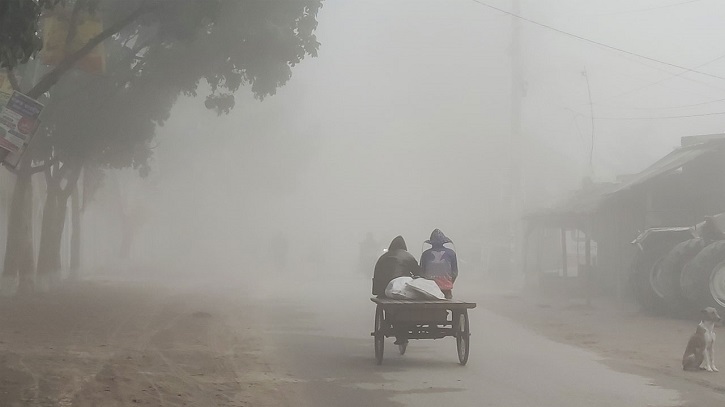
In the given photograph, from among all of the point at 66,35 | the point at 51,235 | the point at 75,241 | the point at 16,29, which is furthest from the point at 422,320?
the point at 75,241

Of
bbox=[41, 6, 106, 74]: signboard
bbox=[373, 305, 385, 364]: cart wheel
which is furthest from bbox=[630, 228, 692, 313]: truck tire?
bbox=[41, 6, 106, 74]: signboard

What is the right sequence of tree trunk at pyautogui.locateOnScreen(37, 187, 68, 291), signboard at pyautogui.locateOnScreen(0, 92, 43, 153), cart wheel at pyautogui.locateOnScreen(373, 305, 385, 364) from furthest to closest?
1. tree trunk at pyautogui.locateOnScreen(37, 187, 68, 291)
2. signboard at pyautogui.locateOnScreen(0, 92, 43, 153)
3. cart wheel at pyautogui.locateOnScreen(373, 305, 385, 364)

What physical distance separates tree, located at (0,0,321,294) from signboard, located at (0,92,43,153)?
2.98 meters

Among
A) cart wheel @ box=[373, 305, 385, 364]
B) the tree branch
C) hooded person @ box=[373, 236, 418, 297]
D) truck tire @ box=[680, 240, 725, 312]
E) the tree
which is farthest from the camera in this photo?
truck tire @ box=[680, 240, 725, 312]

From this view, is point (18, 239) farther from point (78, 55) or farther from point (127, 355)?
point (127, 355)

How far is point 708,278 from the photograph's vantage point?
21391 mm

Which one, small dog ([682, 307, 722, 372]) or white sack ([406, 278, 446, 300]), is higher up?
white sack ([406, 278, 446, 300])

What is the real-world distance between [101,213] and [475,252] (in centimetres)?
2520

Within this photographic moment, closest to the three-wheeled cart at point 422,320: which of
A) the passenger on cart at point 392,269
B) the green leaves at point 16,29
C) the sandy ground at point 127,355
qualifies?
the passenger on cart at point 392,269

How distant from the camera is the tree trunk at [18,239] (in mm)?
24703

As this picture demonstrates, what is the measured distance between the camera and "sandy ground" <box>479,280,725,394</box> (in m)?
13.5

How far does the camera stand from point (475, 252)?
2378 inches

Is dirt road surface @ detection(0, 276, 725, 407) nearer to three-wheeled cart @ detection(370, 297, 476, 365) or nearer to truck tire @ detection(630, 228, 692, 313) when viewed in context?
three-wheeled cart @ detection(370, 297, 476, 365)

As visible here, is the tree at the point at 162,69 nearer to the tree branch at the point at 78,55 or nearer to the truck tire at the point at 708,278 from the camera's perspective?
the tree branch at the point at 78,55
